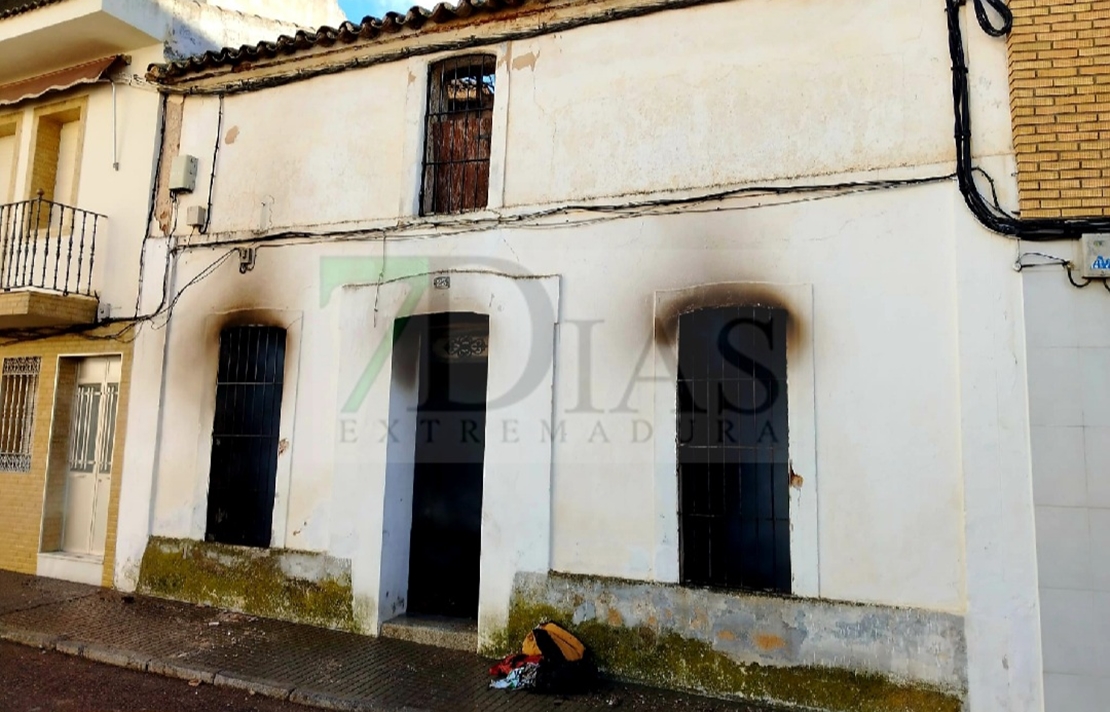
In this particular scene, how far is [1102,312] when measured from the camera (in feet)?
15.1

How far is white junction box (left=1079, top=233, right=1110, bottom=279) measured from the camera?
456cm

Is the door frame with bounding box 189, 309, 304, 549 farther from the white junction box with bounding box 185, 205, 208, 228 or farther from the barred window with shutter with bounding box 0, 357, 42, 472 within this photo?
the barred window with shutter with bounding box 0, 357, 42, 472

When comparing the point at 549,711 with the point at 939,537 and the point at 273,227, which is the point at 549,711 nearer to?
the point at 939,537

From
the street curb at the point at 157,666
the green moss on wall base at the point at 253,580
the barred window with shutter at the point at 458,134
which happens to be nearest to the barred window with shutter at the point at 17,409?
the green moss on wall base at the point at 253,580

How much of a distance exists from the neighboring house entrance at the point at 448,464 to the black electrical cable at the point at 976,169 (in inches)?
164

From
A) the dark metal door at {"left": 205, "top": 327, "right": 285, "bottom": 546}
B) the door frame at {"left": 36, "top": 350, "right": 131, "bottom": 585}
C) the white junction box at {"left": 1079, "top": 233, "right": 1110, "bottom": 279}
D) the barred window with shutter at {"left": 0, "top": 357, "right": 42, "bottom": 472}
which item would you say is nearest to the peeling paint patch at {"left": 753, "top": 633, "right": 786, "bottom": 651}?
the white junction box at {"left": 1079, "top": 233, "right": 1110, "bottom": 279}

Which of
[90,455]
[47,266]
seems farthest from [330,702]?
[47,266]

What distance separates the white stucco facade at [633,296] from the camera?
4.88 m

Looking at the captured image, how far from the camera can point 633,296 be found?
19.4ft

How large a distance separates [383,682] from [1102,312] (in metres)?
5.66

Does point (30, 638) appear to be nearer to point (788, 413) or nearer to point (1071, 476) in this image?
point (788, 413)

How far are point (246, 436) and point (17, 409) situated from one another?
152 inches

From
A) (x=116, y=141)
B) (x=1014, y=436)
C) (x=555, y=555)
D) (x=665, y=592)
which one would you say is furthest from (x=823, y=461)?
(x=116, y=141)

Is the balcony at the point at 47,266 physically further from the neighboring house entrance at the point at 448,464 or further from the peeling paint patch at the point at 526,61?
the peeling paint patch at the point at 526,61
